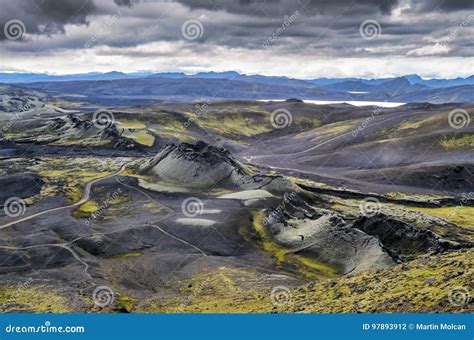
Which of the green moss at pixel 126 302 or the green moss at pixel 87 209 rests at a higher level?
the green moss at pixel 87 209

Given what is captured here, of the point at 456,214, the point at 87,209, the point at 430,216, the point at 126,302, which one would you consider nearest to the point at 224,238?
the point at 126,302

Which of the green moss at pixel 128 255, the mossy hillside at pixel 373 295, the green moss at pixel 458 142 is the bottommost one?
the green moss at pixel 128 255

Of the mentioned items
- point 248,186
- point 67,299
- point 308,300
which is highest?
point 248,186


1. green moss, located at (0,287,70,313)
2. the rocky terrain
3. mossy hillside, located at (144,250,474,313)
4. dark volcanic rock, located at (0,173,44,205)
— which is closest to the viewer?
mossy hillside, located at (144,250,474,313)

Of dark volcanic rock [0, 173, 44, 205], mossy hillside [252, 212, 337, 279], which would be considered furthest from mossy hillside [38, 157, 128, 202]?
mossy hillside [252, 212, 337, 279]

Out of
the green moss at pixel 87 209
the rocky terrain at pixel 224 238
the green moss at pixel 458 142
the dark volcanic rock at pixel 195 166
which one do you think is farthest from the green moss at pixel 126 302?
the green moss at pixel 458 142

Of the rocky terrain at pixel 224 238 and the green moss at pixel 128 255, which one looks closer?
the rocky terrain at pixel 224 238

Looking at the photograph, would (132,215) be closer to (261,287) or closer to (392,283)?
(261,287)

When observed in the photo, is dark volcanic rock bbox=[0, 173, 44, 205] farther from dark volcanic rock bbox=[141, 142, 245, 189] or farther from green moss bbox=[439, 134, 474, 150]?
green moss bbox=[439, 134, 474, 150]

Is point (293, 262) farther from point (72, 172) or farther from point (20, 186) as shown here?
point (72, 172)

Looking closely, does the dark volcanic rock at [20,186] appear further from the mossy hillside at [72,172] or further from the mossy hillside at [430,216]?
the mossy hillside at [430,216]

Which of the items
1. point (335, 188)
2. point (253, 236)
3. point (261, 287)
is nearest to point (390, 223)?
point (253, 236)
